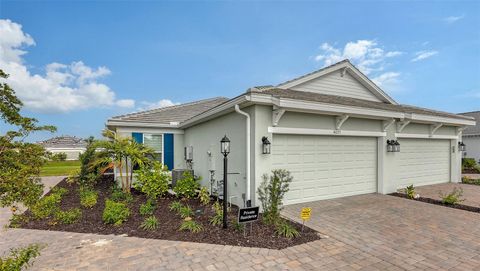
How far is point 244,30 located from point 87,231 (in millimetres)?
10463

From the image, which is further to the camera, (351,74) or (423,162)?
(423,162)

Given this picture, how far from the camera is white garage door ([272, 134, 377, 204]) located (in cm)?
688

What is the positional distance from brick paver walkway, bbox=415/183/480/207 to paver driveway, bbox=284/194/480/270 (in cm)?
146

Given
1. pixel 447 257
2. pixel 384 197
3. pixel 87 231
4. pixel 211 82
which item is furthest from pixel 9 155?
pixel 211 82

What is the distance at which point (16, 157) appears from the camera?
266 cm

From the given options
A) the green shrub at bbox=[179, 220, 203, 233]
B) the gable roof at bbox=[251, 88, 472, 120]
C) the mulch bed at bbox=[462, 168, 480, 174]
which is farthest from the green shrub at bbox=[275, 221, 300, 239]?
the mulch bed at bbox=[462, 168, 480, 174]

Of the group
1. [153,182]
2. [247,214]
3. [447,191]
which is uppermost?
[247,214]

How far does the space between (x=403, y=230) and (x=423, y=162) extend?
6.87 meters

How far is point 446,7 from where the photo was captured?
795 cm

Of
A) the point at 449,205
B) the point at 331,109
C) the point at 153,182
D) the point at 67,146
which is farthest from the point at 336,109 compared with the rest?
the point at 67,146

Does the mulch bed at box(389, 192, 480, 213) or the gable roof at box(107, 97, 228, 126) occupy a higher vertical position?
the gable roof at box(107, 97, 228, 126)

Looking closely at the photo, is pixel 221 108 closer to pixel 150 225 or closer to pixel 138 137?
pixel 150 225

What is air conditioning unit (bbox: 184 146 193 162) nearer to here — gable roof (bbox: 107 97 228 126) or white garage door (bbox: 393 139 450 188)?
gable roof (bbox: 107 97 228 126)

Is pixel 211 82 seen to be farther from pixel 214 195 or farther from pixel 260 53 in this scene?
pixel 214 195
